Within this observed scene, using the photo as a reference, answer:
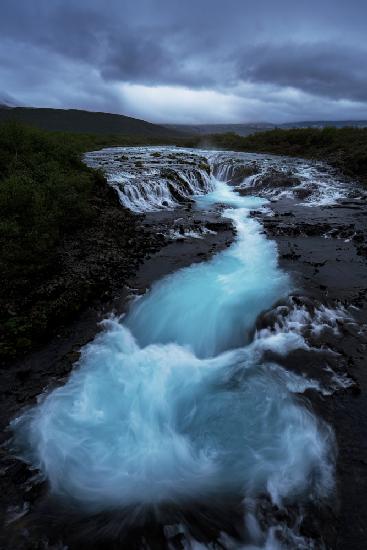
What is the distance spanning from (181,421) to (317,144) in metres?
64.7

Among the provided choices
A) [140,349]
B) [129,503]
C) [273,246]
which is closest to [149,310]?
[140,349]

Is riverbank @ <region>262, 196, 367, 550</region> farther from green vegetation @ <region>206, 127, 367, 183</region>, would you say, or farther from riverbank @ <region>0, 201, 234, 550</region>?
green vegetation @ <region>206, 127, 367, 183</region>

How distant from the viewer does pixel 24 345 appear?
973 cm

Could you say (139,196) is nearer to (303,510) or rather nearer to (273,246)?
(273,246)

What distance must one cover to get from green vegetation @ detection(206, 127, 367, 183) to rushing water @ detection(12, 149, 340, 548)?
3390 cm

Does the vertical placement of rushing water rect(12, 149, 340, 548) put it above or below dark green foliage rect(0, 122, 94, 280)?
→ below

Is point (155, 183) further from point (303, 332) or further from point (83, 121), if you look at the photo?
point (83, 121)

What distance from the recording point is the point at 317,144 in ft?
A: 200

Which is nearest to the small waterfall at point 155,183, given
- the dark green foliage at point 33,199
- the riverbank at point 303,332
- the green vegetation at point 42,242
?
the riverbank at point 303,332

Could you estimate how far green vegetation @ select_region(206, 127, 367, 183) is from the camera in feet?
134

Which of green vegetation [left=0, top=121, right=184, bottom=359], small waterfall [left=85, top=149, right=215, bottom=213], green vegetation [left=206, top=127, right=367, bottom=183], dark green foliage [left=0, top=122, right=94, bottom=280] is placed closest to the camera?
green vegetation [left=0, top=121, right=184, bottom=359]

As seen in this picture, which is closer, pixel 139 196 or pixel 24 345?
pixel 24 345

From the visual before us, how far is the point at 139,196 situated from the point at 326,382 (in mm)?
20209

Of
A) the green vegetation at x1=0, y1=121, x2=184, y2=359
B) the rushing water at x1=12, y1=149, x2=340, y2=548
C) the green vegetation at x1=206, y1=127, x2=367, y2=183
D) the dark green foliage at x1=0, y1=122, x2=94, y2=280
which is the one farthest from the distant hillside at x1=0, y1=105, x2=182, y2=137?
the rushing water at x1=12, y1=149, x2=340, y2=548
